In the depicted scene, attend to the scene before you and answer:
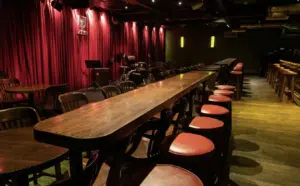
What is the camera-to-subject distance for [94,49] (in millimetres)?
8469

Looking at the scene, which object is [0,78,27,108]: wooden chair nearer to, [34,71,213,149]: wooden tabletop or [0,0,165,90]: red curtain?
[0,0,165,90]: red curtain

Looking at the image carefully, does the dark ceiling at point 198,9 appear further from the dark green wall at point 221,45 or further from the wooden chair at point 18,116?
the wooden chair at point 18,116

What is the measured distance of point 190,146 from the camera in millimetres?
1641

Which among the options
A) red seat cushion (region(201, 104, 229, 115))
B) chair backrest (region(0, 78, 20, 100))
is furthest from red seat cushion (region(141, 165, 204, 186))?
chair backrest (region(0, 78, 20, 100))

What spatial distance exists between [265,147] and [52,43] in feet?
19.5

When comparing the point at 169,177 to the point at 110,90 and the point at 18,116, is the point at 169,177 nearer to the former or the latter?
the point at 18,116

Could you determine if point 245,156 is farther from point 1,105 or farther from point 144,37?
point 144,37

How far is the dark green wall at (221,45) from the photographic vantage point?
14.2 metres

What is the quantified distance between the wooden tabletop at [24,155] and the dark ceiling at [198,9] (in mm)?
4832

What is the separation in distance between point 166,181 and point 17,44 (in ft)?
18.7

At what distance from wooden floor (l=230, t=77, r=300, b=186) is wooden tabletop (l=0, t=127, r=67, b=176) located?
1.91 meters

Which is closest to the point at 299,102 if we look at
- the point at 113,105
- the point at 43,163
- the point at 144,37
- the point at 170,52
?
the point at 113,105

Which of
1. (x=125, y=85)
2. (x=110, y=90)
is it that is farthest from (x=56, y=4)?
(x=110, y=90)

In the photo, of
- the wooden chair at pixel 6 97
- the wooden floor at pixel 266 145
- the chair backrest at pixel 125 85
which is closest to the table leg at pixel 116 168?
the wooden floor at pixel 266 145
